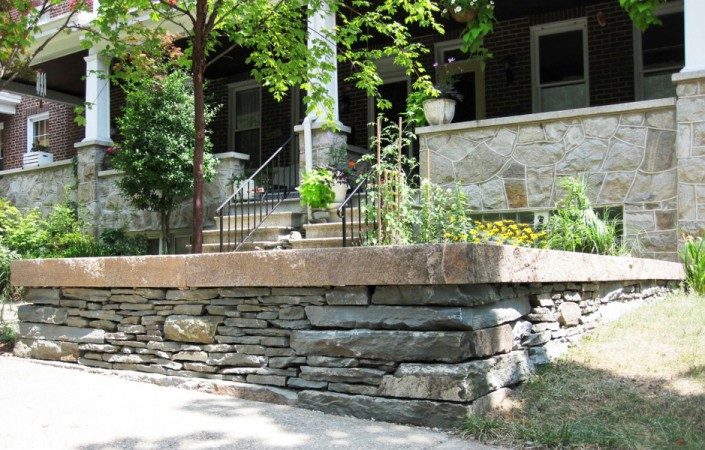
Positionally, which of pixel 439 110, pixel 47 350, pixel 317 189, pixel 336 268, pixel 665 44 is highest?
pixel 665 44

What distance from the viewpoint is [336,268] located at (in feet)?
12.9

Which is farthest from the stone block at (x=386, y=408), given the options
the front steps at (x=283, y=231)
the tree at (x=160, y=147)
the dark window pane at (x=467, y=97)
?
the dark window pane at (x=467, y=97)

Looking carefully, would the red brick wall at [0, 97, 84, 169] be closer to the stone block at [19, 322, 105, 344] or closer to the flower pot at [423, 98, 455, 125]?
the flower pot at [423, 98, 455, 125]

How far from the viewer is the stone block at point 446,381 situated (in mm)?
3547

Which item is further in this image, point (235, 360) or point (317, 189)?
point (317, 189)

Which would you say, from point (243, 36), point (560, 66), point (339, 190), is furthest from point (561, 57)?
point (243, 36)

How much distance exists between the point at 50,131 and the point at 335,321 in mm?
14905

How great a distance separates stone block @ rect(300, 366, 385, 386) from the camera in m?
3.81

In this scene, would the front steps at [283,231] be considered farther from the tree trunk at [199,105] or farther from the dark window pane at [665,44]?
the dark window pane at [665,44]

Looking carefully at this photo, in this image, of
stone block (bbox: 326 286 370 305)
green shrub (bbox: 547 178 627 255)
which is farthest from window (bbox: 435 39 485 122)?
stone block (bbox: 326 286 370 305)

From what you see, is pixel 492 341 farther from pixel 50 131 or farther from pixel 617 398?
pixel 50 131

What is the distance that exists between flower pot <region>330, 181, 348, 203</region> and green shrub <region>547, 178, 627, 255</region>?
273cm

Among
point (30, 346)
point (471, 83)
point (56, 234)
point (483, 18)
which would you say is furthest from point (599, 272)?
point (56, 234)

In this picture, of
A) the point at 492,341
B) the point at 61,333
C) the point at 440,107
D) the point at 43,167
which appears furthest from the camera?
the point at 43,167
